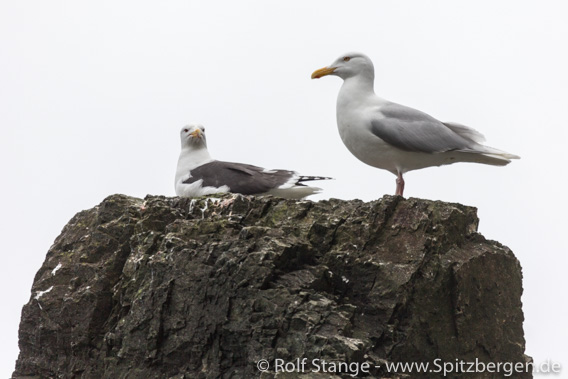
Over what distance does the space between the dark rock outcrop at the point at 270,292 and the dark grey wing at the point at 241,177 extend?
2.00 meters

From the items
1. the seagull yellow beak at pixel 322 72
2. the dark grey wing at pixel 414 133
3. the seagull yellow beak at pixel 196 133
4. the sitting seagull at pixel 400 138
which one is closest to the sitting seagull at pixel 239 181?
the seagull yellow beak at pixel 196 133

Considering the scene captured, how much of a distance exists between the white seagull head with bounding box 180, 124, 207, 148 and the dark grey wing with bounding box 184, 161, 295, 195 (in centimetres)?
125

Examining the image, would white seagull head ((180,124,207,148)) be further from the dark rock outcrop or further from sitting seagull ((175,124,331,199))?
the dark rock outcrop

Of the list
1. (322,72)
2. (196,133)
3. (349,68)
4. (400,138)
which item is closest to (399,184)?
(400,138)

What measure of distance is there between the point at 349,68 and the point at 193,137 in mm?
2995

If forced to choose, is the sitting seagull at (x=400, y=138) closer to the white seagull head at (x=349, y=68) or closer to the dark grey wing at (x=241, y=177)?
the white seagull head at (x=349, y=68)

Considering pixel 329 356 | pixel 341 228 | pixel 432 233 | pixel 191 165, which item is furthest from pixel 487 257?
pixel 191 165

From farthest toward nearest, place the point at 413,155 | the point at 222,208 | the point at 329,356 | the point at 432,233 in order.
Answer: the point at 413,155, the point at 222,208, the point at 432,233, the point at 329,356

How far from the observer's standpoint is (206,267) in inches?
393

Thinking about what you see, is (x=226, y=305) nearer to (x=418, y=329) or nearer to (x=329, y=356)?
(x=329, y=356)

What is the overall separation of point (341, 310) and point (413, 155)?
4.22 m

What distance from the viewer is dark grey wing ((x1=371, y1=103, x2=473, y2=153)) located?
42.9ft

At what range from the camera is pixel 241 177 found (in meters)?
13.8

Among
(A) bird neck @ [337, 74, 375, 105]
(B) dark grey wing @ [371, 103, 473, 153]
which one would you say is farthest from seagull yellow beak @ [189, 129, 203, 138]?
(B) dark grey wing @ [371, 103, 473, 153]
